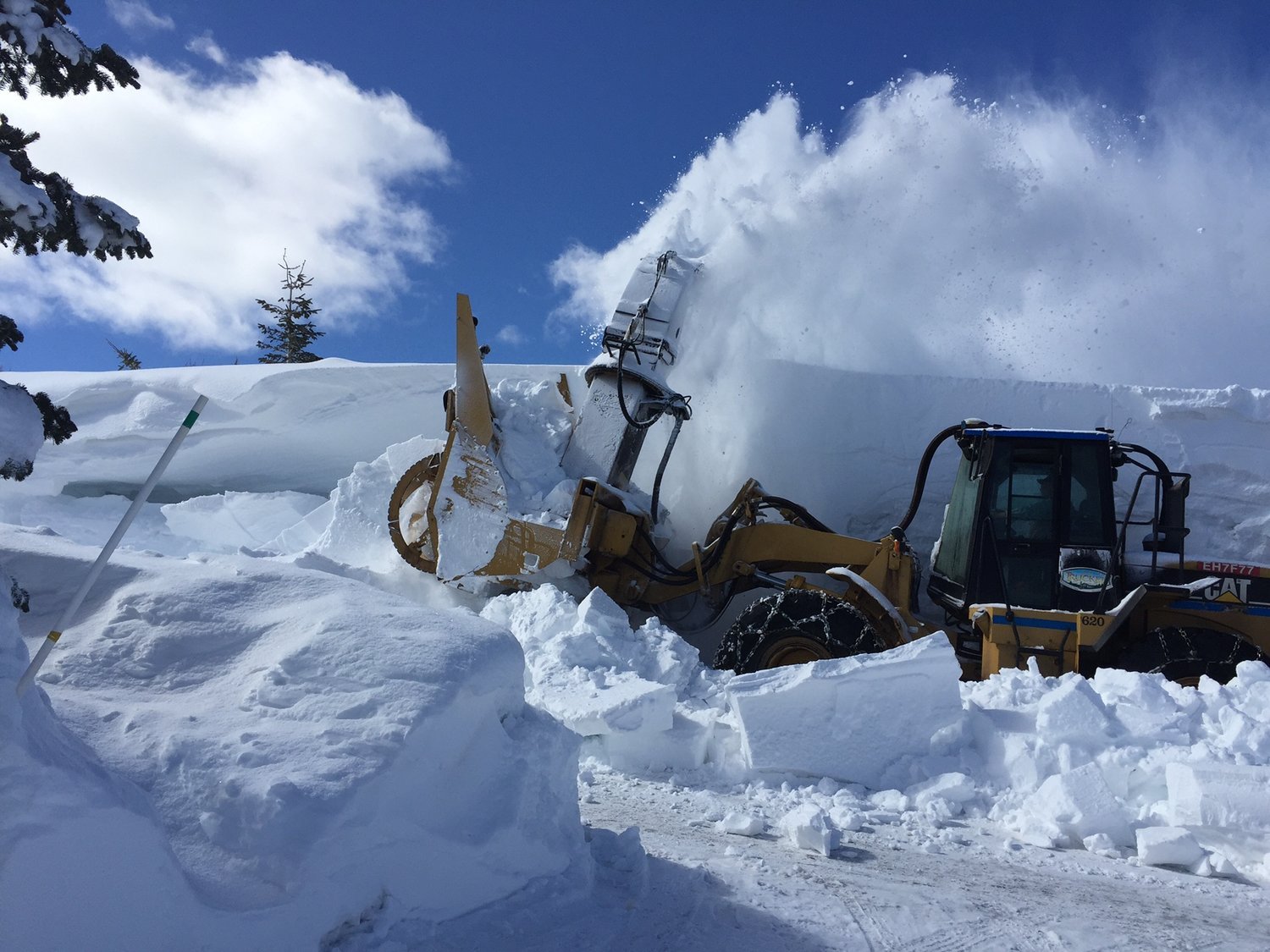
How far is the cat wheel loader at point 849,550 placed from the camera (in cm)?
634

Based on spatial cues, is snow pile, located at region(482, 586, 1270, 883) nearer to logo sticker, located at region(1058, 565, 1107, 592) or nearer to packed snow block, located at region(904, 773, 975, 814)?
packed snow block, located at region(904, 773, 975, 814)

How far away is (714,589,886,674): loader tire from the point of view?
6.69 meters

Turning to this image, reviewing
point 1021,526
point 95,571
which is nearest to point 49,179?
point 95,571

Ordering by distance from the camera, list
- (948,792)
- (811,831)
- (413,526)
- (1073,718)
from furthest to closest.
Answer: (413,526)
(1073,718)
(948,792)
(811,831)

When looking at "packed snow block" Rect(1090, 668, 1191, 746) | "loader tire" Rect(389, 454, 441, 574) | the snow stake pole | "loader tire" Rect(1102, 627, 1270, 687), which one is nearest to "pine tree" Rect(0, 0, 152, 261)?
the snow stake pole

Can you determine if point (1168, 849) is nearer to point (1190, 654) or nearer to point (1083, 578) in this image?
point (1190, 654)

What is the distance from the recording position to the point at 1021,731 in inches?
195

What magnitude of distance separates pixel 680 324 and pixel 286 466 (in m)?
8.50

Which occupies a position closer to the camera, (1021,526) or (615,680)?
(615,680)

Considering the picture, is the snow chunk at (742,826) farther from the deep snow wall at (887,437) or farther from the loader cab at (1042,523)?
the deep snow wall at (887,437)

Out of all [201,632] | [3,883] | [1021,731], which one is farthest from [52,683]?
[1021,731]

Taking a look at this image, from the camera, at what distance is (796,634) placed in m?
6.82

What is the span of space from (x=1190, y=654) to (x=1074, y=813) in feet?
7.85

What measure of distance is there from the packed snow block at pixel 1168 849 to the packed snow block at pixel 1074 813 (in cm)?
20
